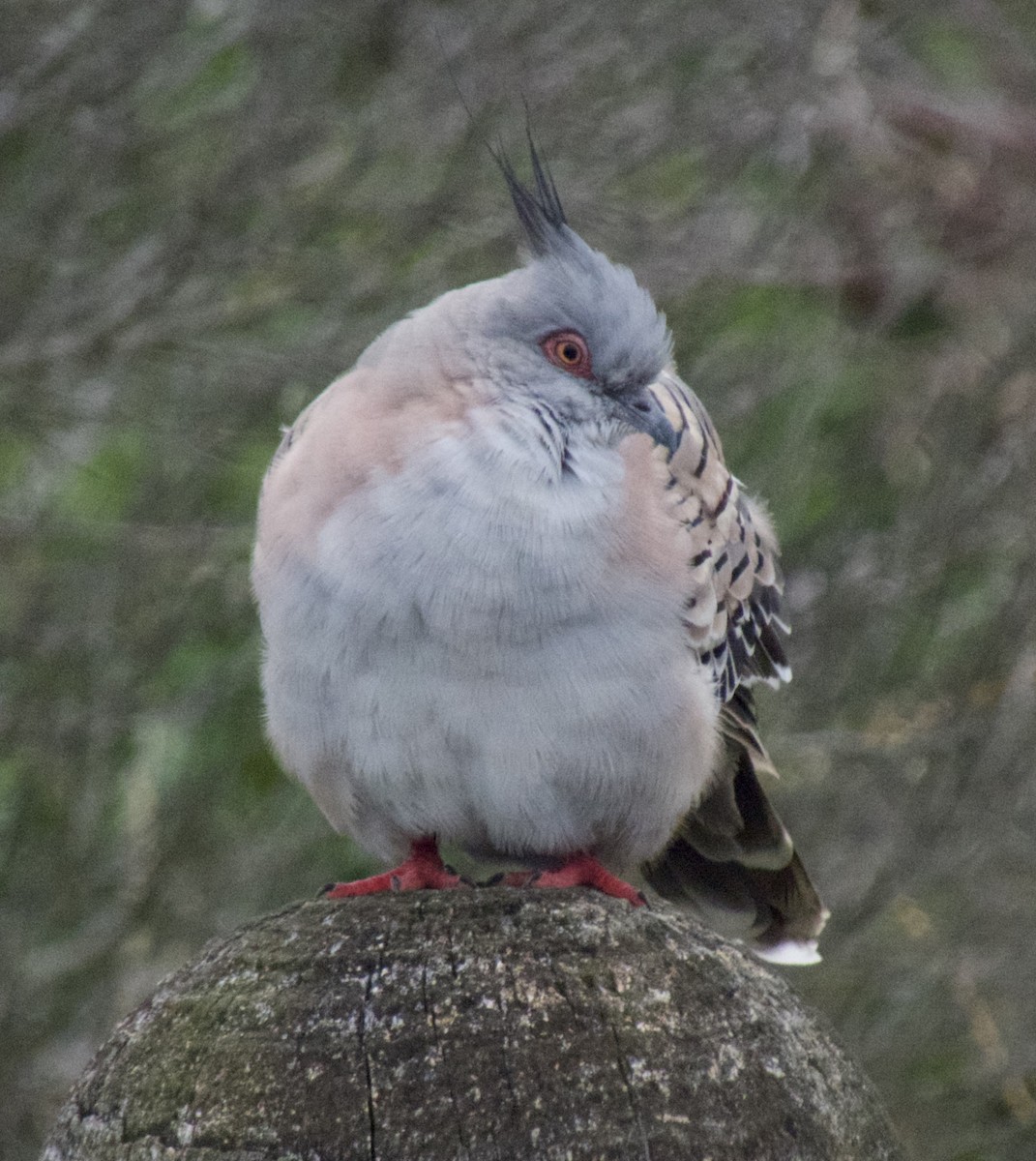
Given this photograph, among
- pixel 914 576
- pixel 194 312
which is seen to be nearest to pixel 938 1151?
pixel 914 576

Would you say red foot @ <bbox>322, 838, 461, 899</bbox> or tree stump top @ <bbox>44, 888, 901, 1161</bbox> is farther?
red foot @ <bbox>322, 838, 461, 899</bbox>

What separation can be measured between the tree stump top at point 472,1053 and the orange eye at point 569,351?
5.15 ft

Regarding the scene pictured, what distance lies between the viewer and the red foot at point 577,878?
338 cm

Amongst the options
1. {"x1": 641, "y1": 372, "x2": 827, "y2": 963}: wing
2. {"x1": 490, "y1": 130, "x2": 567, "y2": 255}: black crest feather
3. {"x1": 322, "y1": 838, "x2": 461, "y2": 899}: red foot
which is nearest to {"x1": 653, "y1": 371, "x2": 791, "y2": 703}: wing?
{"x1": 641, "y1": 372, "x2": 827, "y2": 963}: wing

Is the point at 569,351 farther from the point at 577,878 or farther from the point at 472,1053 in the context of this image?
the point at 472,1053

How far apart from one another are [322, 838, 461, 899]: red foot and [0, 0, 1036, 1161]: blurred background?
183cm

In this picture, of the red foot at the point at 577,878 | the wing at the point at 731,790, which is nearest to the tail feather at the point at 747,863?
the wing at the point at 731,790

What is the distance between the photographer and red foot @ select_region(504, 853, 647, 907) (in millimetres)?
3377

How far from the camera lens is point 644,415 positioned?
369 cm

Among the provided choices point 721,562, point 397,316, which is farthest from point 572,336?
point 397,316

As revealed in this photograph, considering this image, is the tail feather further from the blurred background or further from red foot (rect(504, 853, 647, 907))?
the blurred background

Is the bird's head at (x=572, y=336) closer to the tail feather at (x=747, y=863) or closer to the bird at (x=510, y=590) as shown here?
the bird at (x=510, y=590)

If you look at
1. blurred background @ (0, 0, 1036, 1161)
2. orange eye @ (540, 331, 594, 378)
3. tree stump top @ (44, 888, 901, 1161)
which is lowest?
blurred background @ (0, 0, 1036, 1161)

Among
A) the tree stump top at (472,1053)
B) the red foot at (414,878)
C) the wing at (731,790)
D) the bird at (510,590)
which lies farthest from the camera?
the wing at (731,790)
